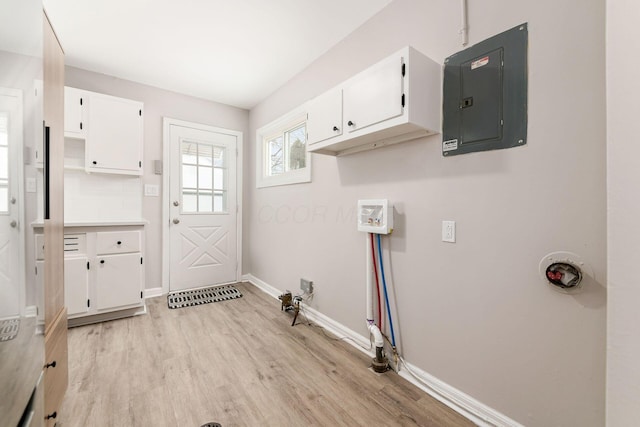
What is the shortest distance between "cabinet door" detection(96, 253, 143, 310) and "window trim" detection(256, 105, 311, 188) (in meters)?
1.68

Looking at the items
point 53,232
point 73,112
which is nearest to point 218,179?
point 73,112

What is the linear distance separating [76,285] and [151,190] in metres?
1.29

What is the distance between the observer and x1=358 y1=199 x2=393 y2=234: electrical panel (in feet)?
5.94

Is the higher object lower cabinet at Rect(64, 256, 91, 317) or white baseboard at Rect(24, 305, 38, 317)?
white baseboard at Rect(24, 305, 38, 317)

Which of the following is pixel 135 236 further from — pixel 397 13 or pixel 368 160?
pixel 397 13

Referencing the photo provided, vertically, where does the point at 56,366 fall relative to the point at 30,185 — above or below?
below

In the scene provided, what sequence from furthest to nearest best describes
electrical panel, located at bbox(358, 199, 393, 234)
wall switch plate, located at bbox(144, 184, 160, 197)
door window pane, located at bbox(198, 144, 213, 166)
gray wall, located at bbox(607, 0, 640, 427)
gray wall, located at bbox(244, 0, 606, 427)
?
1. door window pane, located at bbox(198, 144, 213, 166)
2. wall switch plate, located at bbox(144, 184, 160, 197)
3. electrical panel, located at bbox(358, 199, 393, 234)
4. gray wall, located at bbox(244, 0, 606, 427)
5. gray wall, located at bbox(607, 0, 640, 427)

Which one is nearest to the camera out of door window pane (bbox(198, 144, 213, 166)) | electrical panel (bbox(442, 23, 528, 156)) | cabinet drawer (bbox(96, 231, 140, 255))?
electrical panel (bbox(442, 23, 528, 156))

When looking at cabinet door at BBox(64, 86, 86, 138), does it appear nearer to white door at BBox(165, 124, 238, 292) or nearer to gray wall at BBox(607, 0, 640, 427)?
white door at BBox(165, 124, 238, 292)

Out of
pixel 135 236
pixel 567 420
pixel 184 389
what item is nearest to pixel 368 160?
pixel 567 420

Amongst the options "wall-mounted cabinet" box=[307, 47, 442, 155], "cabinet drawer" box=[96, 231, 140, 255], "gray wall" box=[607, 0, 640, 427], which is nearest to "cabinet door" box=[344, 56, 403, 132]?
"wall-mounted cabinet" box=[307, 47, 442, 155]

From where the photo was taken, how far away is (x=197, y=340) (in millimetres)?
2238

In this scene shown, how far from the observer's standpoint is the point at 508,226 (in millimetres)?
1340

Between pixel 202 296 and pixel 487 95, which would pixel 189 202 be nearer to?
pixel 202 296
